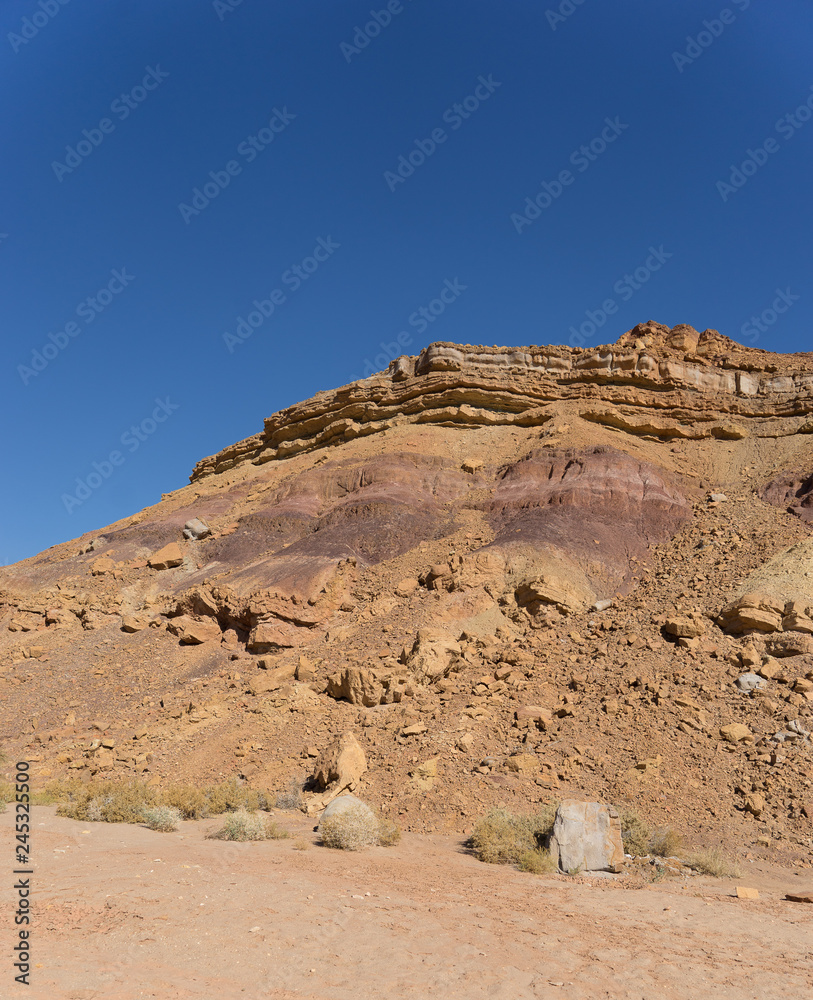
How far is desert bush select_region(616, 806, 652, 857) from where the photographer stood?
924 cm

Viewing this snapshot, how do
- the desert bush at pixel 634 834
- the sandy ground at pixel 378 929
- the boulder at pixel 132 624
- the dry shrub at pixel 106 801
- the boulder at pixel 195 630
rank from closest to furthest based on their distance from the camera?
the sandy ground at pixel 378 929, the desert bush at pixel 634 834, the dry shrub at pixel 106 801, the boulder at pixel 195 630, the boulder at pixel 132 624

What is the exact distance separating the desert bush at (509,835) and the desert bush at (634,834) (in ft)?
3.35

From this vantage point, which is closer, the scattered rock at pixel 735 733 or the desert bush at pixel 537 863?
the desert bush at pixel 537 863

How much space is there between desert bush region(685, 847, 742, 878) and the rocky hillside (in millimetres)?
681

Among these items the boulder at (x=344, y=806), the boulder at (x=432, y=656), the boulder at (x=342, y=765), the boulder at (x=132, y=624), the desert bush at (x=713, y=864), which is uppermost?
the boulder at (x=132, y=624)

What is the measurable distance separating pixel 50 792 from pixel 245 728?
3.64 metres

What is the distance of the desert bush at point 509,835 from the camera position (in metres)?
9.02

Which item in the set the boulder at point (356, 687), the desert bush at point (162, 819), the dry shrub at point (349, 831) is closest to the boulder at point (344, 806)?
the dry shrub at point (349, 831)

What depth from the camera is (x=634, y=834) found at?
9.37 metres

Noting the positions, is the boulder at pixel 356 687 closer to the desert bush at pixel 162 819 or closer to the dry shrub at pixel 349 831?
the dry shrub at pixel 349 831

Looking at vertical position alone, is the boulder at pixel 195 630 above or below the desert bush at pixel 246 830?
above

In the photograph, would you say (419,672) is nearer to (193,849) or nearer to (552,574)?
(552,574)

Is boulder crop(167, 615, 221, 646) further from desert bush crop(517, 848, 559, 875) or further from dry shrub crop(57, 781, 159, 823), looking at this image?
desert bush crop(517, 848, 559, 875)

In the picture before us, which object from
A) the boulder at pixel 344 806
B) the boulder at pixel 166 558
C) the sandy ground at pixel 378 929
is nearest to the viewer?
the sandy ground at pixel 378 929
